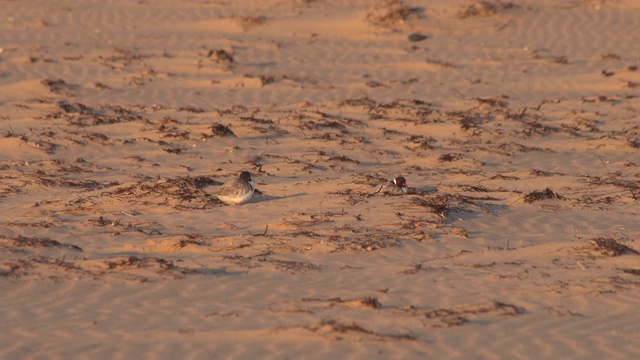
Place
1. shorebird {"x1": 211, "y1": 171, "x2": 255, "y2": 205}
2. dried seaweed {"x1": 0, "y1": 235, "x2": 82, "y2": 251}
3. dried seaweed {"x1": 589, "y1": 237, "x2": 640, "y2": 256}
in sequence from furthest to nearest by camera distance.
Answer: shorebird {"x1": 211, "y1": 171, "x2": 255, "y2": 205} → dried seaweed {"x1": 589, "y1": 237, "x2": 640, "y2": 256} → dried seaweed {"x1": 0, "y1": 235, "x2": 82, "y2": 251}

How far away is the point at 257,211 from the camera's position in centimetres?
969

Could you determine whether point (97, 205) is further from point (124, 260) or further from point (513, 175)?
point (513, 175)

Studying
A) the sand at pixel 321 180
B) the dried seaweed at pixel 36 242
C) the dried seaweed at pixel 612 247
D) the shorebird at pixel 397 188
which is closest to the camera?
the sand at pixel 321 180

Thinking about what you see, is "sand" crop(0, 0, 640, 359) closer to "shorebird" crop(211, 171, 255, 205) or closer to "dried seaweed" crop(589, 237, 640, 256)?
"dried seaweed" crop(589, 237, 640, 256)

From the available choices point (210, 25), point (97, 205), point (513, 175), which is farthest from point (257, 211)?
point (210, 25)

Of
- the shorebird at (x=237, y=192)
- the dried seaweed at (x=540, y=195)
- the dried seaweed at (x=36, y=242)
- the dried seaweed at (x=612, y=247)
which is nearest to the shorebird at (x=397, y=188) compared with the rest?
the dried seaweed at (x=540, y=195)

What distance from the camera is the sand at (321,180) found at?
6.37 metres

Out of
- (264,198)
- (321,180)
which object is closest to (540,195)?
(321,180)

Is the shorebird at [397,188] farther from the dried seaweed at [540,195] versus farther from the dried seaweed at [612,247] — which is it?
the dried seaweed at [612,247]

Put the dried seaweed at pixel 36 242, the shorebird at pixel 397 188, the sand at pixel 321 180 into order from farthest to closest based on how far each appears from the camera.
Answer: the shorebird at pixel 397 188, the dried seaweed at pixel 36 242, the sand at pixel 321 180

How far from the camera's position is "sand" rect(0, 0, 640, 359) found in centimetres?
637

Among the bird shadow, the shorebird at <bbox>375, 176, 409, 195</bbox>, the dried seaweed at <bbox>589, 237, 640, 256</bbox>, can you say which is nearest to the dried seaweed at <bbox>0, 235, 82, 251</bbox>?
the bird shadow

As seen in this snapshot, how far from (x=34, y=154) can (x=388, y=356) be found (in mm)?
8078

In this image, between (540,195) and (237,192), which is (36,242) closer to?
(237,192)
